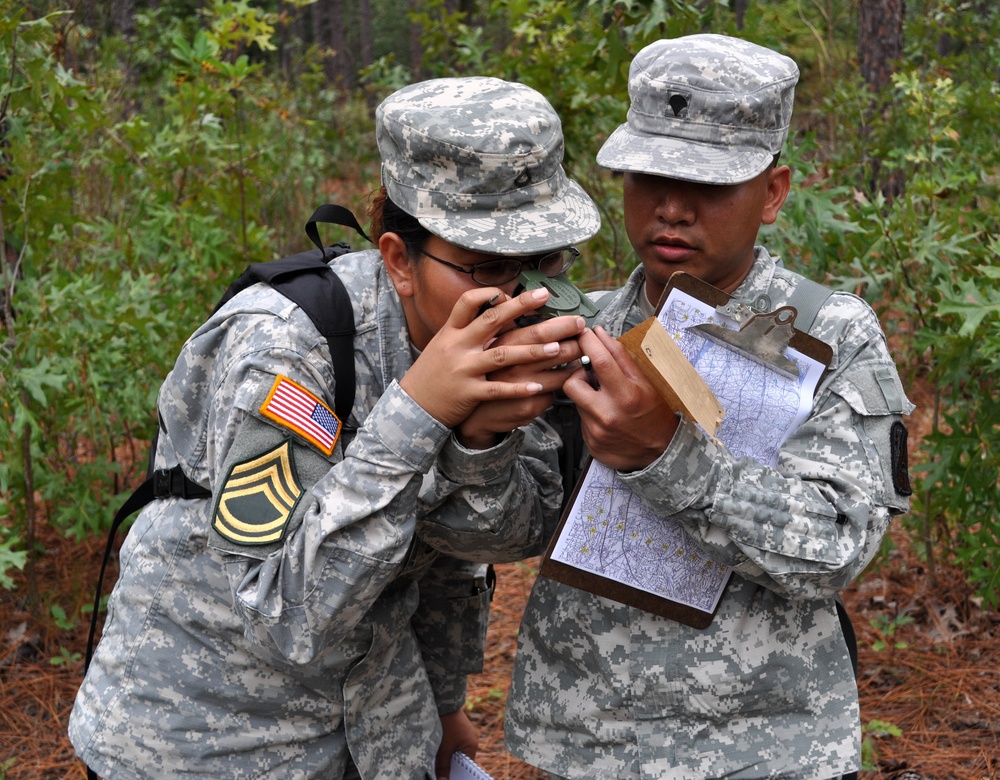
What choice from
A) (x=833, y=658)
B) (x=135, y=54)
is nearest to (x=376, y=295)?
(x=833, y=658)

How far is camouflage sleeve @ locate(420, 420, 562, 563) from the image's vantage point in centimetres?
177

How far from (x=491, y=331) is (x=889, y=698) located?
9.91 feet

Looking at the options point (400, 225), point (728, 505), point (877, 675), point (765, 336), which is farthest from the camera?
point (877, 675)

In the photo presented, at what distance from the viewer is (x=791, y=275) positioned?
77.1 inches

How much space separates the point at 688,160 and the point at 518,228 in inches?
12.7


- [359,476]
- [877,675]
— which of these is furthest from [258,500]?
[877,675]

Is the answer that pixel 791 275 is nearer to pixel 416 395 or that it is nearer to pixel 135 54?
pixel 416 395

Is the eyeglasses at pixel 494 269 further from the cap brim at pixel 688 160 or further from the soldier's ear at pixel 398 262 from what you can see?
the cap brim at pixel 688 160

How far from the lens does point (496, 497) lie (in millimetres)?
1852

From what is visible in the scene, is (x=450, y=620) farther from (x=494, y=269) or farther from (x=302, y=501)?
(x=494, y=269)

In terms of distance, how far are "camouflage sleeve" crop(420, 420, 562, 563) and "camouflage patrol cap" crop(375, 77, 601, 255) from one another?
1.17ft

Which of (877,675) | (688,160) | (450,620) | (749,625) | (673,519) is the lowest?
(877,675)

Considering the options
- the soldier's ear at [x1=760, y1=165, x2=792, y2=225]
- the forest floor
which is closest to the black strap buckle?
the soldier's ear at [x1=760, y1=165, x2=792, y2=225]

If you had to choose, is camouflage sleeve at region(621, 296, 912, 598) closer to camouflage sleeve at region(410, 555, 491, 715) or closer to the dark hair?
the dark hair
